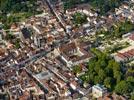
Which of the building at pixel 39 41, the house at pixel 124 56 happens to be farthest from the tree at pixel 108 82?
the building at pixel 39 41

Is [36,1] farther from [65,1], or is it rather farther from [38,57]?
[38,57]

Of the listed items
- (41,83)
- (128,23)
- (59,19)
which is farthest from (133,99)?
(59,19)

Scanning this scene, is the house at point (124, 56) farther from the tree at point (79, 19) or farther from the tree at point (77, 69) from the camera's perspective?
the tree at point (79, 19)

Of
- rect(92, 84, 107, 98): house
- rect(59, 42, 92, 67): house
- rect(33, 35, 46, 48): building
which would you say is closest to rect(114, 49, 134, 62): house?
rect(59, 42, 92, 67): house

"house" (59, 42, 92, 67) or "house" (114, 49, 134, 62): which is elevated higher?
"house" (59, 42, 92, 67)

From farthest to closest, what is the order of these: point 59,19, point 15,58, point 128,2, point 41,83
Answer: point 128,2, point 59,19, point 15,58, point 41,83

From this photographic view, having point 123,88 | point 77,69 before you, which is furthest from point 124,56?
point 123,88

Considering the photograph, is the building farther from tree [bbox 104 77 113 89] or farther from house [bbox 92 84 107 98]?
house [bbox 92 84 107 98]

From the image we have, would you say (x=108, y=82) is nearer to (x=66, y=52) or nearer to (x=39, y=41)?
(x=66, y=52)
